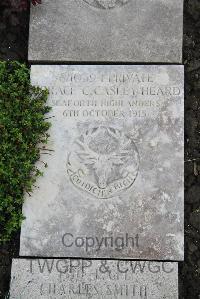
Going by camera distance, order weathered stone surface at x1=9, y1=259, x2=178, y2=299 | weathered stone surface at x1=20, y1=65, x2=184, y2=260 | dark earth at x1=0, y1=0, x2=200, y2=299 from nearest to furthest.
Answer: weathered stone surface at x1=9, y1=259, x2=178, y2=299, weathered stone surface at x1=20, y1=65, x2=184, y2=260, dark earth at x1=0, y1=0, x2=200, y2=299

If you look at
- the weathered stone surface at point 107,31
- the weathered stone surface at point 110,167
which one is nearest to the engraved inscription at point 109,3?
the weathered stone surface at point 107,31

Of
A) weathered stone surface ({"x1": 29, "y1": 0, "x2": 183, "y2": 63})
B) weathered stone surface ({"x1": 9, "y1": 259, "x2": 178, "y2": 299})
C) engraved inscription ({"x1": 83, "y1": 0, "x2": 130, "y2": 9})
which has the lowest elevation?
weathered stone surface ({"x1": 9, "y1": 259, "x2": 178, "y2": 299})

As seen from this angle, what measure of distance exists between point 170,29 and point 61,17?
0.90 meters

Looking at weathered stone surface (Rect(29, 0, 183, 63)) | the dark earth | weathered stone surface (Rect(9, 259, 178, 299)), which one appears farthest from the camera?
weathered stone surface (Rect(29, 0, 183, 63))

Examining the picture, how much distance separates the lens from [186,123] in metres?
4.88

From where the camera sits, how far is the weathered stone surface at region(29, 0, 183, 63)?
4789 millimetres

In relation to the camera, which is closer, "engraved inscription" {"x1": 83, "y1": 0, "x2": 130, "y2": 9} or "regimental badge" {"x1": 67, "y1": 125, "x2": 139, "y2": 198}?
"regimental badge" {"x1": 67, "y1": 125, "x2": 139, "y2": 198}

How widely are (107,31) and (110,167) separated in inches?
44.3

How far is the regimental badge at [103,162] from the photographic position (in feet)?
15.0

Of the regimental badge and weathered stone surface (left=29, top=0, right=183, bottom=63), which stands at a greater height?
weathered stone surface (left=29, top=0, right=183, bottom=63)

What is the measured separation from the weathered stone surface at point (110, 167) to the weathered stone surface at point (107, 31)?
0.11 m

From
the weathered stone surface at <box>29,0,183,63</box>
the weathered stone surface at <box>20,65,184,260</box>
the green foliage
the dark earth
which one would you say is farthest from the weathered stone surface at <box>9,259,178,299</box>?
the weathered stone surface at <box>29,0,183,63</box>

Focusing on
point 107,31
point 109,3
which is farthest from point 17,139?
point 109,3

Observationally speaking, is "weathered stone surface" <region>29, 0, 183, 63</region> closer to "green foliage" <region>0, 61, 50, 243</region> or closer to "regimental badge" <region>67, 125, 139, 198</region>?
"green foliage" <region>0, 61, 50, 243</region>
